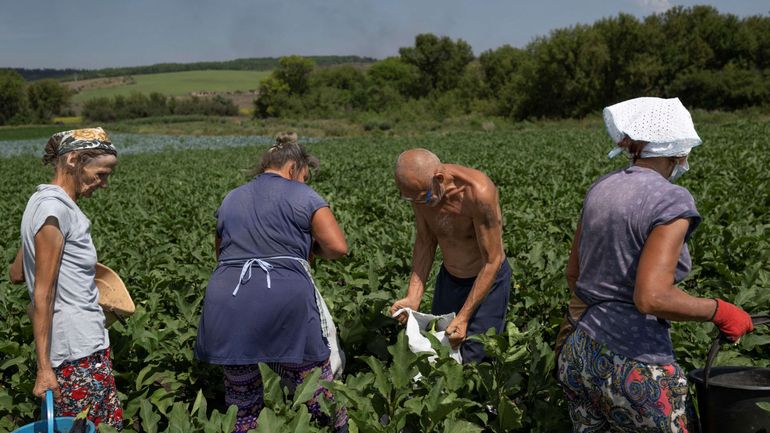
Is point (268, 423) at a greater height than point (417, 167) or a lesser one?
lesser

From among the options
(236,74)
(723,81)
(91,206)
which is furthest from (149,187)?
(236,74)

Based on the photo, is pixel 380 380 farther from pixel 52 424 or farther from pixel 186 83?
pixel 186 83

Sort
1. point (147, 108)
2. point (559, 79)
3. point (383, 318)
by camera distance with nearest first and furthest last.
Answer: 1. point (383, 318)
2. point (559, 79)
3. point (147, 108)

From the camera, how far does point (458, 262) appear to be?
322 cm

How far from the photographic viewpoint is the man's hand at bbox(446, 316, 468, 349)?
301 centimetres

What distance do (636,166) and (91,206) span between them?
35.4 feet

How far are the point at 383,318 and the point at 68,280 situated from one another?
5.84 ft

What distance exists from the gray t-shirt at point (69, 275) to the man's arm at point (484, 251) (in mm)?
1653

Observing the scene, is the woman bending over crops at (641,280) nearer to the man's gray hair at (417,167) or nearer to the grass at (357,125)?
the man's gray hair at (417,167)

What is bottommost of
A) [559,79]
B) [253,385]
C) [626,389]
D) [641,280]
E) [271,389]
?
[253,385]

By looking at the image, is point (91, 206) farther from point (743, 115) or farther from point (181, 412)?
point (743, 115)

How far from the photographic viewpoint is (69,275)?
2531 millimetres

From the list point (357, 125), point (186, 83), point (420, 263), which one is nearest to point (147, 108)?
point (357, 125)

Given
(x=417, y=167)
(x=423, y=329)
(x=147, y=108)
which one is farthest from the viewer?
(x=147, y=108)
